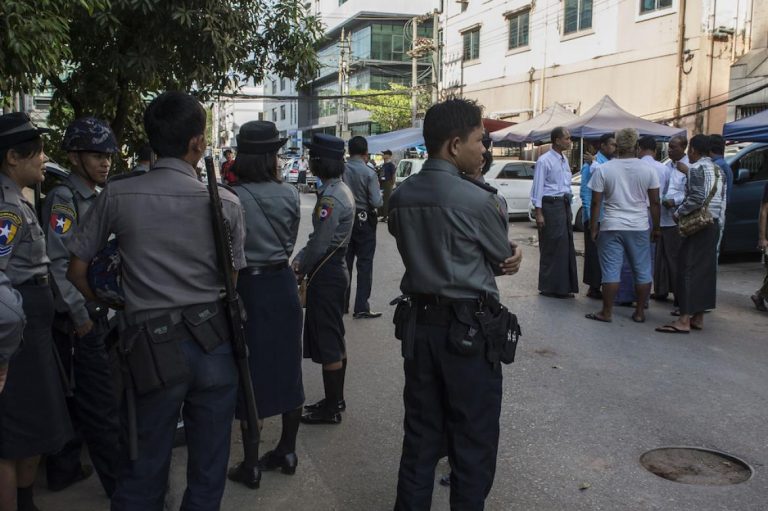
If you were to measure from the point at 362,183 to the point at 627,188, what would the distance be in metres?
2.57

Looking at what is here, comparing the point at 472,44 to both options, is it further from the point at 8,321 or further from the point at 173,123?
the point at 8,321

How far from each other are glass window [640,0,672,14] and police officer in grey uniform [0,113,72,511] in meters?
19.6

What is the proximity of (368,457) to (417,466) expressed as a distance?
1115 millimetres

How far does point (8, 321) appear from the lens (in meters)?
2.04

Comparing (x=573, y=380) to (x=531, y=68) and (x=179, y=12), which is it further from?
(x=531, y=68)

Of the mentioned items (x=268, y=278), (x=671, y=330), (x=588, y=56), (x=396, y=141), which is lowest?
(x=671, y=330)

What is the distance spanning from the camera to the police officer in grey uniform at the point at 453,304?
291 centimetres

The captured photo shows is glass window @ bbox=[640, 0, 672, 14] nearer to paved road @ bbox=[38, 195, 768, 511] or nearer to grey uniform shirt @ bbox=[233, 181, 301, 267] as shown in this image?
paved road @ bbox=[38, 195, 768, 511]

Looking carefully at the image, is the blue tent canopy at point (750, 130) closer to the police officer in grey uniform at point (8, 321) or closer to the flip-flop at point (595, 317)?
the flip-flop at point (595, 317)

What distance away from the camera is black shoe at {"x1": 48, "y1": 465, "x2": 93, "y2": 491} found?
3721mm

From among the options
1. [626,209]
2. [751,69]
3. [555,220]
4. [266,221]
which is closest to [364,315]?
[555,220]

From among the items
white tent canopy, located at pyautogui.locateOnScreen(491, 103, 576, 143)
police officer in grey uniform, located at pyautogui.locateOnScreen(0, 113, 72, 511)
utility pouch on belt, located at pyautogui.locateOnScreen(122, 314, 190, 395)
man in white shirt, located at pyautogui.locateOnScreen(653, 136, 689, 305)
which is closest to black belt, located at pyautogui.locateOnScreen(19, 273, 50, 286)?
police officer in grey uniform, located at pyautogui.locateOnScreen(0, 113, 72, 511)

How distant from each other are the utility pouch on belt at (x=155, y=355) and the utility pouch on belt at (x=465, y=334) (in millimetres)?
1032

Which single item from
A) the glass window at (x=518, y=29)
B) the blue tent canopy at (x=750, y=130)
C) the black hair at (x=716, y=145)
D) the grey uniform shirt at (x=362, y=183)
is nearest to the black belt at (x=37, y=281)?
the grey uniform shirt at (x=362, y=183)
